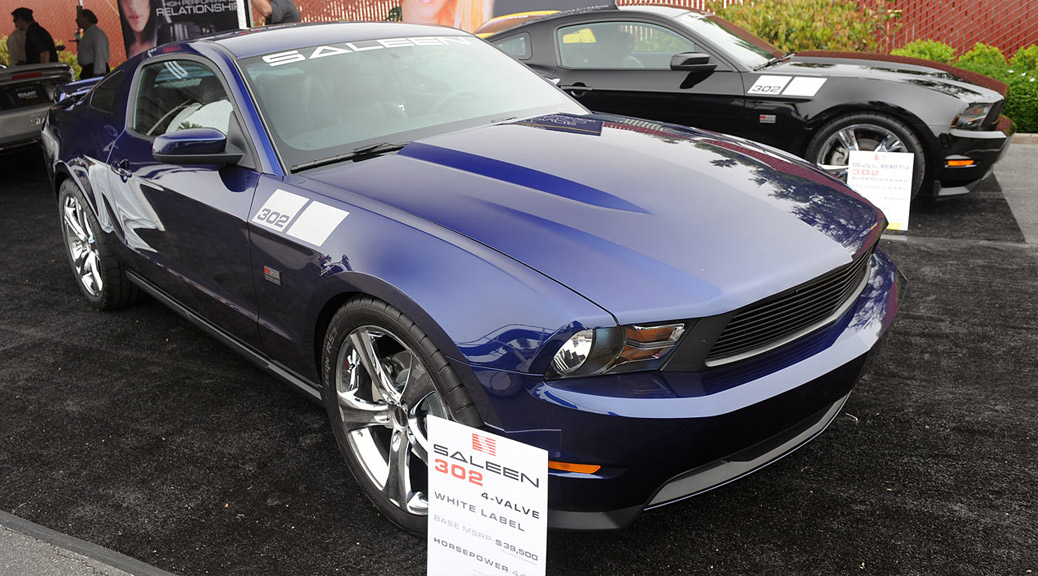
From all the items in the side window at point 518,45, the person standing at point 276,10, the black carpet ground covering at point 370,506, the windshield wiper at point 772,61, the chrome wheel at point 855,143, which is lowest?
the black carpet ground covering at point 370,506

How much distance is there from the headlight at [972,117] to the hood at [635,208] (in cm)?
294

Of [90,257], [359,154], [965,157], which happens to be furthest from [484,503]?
[965,157]

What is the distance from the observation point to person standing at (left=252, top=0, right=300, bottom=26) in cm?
890

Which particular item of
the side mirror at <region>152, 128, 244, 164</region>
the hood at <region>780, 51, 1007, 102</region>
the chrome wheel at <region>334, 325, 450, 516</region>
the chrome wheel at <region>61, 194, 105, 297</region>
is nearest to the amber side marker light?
the chrome wheel at <region>334, 325, 450, 516</region>

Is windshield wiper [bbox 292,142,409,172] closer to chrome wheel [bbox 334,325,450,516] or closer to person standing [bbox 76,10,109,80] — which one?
chrome wheel [bbox 334,325,450,516]

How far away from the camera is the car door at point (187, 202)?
307cm

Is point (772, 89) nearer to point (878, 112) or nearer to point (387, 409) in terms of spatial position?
point (878, 112)

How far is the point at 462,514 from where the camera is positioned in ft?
6.89

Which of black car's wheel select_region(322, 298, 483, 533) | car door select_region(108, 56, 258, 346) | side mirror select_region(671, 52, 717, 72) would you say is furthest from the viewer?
side mirror select_region(671, 52, 717, 72)

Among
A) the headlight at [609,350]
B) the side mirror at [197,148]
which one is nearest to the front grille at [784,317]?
the headlight at [609,350]

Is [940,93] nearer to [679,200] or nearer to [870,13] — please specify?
[679,200]

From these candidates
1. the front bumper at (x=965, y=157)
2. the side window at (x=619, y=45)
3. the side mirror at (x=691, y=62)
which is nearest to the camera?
the front bumper at (x=965, y=157)

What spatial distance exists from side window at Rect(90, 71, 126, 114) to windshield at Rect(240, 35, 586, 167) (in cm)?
130

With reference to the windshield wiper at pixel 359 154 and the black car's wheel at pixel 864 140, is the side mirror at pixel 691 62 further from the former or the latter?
the windshield wiper at pixel 359 154
